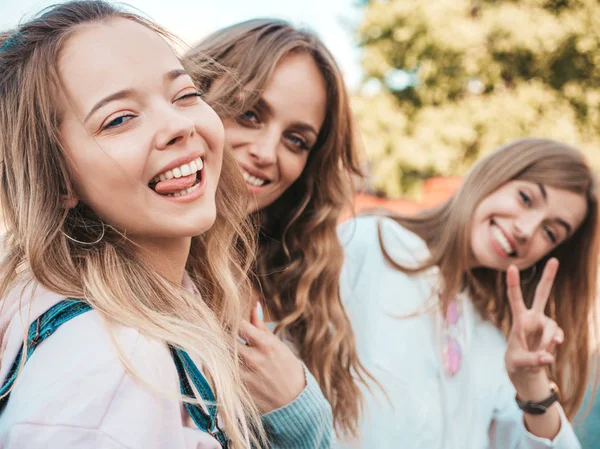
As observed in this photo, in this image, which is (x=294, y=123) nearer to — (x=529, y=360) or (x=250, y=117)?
(x=250, y=117)

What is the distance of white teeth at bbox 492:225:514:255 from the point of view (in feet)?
8.47

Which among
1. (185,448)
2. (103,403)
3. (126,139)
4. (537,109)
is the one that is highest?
(126,139)

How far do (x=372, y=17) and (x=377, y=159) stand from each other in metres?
2.36

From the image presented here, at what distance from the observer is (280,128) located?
198 centimetres

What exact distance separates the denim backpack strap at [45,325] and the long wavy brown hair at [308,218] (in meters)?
0.91

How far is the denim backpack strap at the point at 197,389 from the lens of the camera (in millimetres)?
1160

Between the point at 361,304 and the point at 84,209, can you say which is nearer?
the point at 84,209

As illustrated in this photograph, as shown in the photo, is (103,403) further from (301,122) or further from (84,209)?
→ (301,122)

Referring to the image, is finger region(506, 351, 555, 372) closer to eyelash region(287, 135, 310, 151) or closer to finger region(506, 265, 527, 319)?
finger region(506, 265, 527, 319)

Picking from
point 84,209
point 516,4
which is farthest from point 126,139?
point 516,4

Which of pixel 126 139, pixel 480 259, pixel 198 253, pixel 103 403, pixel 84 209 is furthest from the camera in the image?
pixel 480 259

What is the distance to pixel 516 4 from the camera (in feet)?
31.0

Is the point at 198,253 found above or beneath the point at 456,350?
above

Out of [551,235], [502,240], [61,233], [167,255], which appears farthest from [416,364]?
[61,233]
